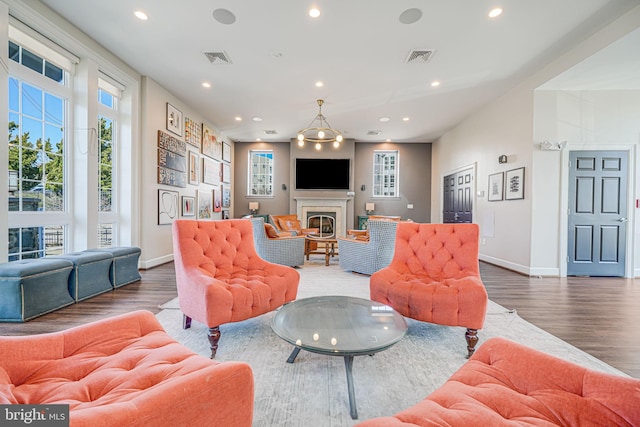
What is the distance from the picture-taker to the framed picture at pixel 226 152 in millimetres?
7570

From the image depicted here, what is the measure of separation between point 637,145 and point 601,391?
17.4 feet

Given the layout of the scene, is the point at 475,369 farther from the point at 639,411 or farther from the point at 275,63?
the point at 275,63

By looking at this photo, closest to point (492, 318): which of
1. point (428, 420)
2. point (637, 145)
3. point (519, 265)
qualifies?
point (428, 420)

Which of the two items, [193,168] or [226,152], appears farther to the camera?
[226,152]

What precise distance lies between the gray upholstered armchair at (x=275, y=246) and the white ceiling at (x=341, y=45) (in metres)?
2.40

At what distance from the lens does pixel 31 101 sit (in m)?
3.03

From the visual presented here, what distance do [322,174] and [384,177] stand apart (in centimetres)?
202

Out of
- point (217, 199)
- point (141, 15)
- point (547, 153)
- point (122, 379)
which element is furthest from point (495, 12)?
point (217, 199)

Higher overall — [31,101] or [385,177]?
[31,101]

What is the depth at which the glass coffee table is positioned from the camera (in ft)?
4.32

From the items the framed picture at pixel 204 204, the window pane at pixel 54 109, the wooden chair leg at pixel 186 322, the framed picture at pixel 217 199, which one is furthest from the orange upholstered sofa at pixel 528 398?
the framed picture at pixel 217 199

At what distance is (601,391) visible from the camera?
2.71ft

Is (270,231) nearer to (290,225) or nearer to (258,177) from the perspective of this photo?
(290,225)

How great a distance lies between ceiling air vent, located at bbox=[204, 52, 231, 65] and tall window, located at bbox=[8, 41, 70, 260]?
5.81 feet
